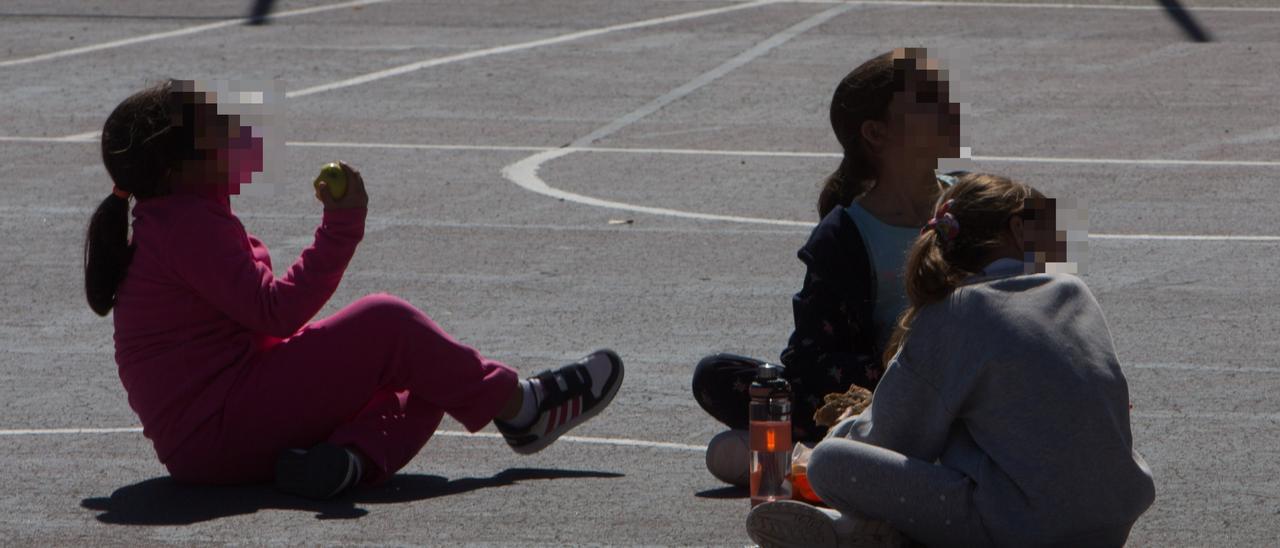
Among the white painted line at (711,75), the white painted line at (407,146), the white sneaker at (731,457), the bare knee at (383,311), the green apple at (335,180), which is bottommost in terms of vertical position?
the white painted line at (711,75)

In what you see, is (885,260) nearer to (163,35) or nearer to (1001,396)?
(1001,396)

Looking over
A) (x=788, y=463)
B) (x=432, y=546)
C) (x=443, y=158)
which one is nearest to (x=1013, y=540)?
(x=788, y=463)

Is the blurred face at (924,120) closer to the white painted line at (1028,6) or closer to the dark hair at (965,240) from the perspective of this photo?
the dark hair at (965,240)

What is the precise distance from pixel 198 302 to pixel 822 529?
1985mm

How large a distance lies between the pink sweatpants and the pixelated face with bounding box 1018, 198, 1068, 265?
1910 millimetres

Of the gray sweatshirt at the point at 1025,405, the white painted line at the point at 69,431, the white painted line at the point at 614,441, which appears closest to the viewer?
the gray sweatshirt at the point at 1025,405

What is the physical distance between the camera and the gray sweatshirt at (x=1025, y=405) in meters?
4.34

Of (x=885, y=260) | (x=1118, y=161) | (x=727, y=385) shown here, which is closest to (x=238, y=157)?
(x=727, y=385)

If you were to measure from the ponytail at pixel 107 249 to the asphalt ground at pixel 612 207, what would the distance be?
46 cm

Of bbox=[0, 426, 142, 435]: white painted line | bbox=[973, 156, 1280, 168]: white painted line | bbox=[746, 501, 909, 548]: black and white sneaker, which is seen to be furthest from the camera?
bbox=[973, 156, 1280, 168]: white painted line

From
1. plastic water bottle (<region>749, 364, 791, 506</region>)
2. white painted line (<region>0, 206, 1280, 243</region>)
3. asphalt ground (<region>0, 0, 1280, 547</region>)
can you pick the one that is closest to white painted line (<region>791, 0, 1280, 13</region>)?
asphalt ground (<region>0, 0, 1280, 547</region>)

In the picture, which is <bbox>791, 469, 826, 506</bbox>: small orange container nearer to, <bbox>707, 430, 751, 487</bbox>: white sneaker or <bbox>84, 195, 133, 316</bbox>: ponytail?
<bbox>707, 430, 751, 487</bbox>: white sneaker

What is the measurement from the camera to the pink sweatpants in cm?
566

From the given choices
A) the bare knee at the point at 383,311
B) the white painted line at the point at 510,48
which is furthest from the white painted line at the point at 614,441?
the white painted line at the point at 510,48
